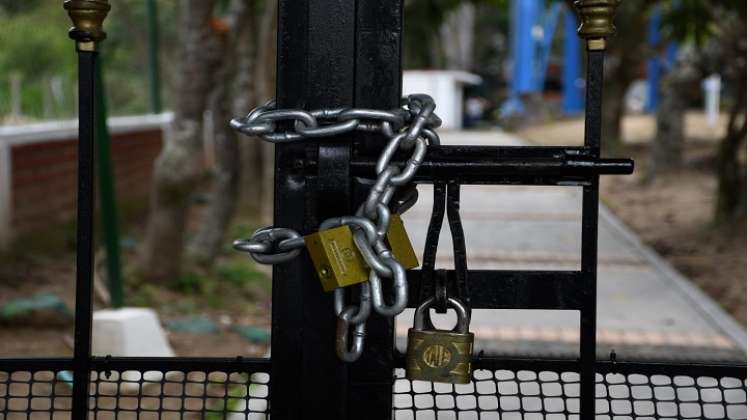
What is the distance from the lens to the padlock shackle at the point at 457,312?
1.47 meters

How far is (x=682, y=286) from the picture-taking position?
8.29m

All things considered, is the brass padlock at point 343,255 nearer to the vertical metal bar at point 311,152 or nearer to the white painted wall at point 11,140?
the vertical metal bar at point 311,152

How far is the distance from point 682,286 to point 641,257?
149cm

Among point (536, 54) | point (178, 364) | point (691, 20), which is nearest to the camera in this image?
point (178, 364)

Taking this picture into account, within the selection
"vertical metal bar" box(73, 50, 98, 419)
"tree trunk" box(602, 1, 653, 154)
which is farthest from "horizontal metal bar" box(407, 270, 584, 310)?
"tree trunk" box(602, 1, 653, 154)

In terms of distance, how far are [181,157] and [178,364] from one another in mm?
5710

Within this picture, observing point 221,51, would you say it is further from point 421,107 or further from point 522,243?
point 421,107

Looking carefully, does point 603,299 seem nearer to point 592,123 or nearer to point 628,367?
point 628,367

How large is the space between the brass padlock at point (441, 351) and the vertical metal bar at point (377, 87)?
0.04 meters

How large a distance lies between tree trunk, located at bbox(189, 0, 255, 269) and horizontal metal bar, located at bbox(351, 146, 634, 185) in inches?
257

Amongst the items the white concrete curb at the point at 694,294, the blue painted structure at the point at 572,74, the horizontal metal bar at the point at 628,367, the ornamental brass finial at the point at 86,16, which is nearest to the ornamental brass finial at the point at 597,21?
the horizontal metal bar at the point at 628,367

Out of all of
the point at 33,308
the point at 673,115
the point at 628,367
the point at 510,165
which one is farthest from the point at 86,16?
the point at 673,115

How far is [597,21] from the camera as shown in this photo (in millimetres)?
1478

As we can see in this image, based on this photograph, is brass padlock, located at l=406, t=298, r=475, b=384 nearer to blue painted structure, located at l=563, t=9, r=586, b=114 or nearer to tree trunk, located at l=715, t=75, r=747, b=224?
tree trunk, located at l=715, t=75, r=747, b=224
